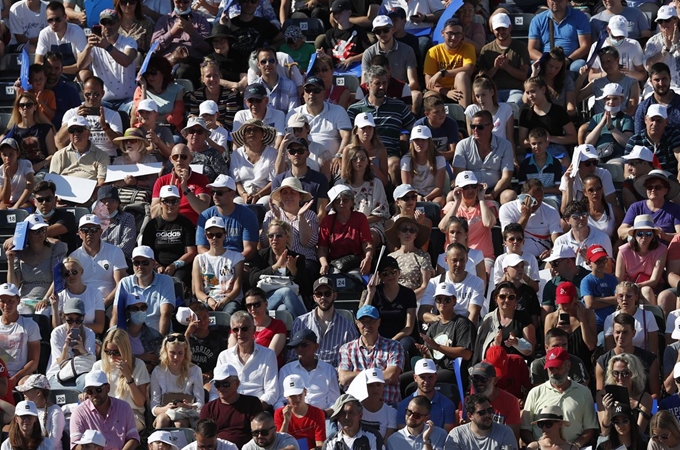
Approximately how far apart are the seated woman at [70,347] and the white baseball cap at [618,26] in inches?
249

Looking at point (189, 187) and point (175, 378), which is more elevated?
point (175, 378)

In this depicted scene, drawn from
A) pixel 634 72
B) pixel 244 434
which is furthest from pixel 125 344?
pixel 634 72

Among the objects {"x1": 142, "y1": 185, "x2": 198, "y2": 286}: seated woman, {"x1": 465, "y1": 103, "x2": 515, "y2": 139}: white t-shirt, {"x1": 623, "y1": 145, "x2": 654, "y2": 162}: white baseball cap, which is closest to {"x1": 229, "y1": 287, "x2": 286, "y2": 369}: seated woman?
{"x1": 142, "y1": 185, "x2": 198, "y2": 286}: seated woman

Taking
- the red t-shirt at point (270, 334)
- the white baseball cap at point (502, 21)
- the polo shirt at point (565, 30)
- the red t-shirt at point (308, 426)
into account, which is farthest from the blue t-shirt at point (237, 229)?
the polo shirt at point (565, 30)

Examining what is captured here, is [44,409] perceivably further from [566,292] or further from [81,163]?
[566,292]

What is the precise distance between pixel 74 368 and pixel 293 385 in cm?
192

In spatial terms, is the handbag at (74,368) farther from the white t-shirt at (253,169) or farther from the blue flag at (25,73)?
the blue flag at (25,73)

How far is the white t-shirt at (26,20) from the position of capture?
65.0 ft

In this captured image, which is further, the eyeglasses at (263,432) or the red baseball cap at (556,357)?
the red baseball cap at (556,357)

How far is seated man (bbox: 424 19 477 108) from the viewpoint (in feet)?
59.8

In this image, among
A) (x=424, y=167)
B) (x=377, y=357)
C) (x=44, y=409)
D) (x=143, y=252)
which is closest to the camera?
(x=44, y=409)

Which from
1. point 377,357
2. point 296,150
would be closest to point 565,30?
point 296,150

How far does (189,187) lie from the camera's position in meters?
16.7

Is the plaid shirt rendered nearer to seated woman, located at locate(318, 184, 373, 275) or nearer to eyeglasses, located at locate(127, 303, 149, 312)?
seated woman, located at locate(318, 184, 373, 275)
